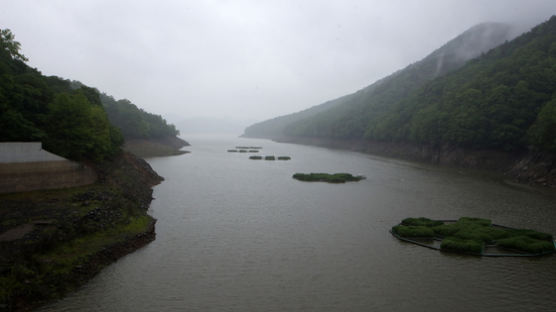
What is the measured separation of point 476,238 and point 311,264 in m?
14.0

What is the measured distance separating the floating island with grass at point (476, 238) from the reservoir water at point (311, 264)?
0.94 meters

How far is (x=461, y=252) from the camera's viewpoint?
25266 millimetres

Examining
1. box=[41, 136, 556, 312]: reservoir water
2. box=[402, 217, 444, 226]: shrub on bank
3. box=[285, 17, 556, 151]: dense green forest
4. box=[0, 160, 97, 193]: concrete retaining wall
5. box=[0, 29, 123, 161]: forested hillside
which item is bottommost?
box=[41, 136, 556, 312]: reservoir water

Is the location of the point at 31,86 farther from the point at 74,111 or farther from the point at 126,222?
the point at 126,222

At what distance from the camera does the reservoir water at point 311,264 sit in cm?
1823

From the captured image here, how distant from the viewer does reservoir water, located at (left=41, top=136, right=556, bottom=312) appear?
18.2 meters

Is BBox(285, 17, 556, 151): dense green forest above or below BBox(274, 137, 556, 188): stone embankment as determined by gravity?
above

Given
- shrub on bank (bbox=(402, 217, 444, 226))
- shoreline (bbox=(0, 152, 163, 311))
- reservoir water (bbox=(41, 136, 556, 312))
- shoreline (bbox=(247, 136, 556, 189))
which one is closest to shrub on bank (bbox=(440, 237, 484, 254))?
reservoir water (bbox=(41, 136, 556, 312))

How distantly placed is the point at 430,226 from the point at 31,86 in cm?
4545

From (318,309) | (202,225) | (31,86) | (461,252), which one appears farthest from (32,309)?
(31,86)

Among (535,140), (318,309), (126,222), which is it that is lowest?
(318,309)

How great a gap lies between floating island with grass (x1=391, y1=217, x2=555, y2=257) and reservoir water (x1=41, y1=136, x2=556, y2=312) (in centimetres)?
94

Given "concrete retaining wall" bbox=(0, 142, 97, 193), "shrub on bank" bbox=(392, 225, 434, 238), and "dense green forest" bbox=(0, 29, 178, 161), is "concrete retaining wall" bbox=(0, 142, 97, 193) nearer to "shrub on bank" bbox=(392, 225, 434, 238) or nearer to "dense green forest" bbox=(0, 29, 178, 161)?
"dense green forest" bbox=(0, 29, 178, 161)

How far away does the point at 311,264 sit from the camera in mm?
23125
